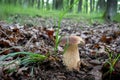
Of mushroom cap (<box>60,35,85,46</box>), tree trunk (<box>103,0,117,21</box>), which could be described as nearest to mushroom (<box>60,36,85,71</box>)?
mushroom cap (<box>60,35,85,46</box>)

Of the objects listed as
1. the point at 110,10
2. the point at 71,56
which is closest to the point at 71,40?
the point at 71,56

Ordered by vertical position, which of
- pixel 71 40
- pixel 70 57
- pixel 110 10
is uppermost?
pixel 110 10

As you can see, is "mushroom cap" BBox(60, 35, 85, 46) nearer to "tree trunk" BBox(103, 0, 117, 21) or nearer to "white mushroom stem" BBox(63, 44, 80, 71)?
"white mushroom stem" BBox(63, 44, 80, 71)

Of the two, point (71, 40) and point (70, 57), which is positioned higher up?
point (71, 40)

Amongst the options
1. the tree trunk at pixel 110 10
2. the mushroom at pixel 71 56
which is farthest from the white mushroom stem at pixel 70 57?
the tree trunk at pixel 110 10

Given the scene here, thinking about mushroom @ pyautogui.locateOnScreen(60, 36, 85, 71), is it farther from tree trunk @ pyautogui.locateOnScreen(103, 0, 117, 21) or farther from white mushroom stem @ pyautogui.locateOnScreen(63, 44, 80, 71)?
tree trunk @ pyautogui.locateOnScreen(103, 0, 117, 21)

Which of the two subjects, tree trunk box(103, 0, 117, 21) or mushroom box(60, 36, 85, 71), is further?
→ tree trunk box(103, 0, 117, 21)

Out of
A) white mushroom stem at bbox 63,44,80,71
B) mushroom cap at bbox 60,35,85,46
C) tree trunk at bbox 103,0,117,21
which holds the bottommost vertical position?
white mushroom stem at bbox 63,44,80,71

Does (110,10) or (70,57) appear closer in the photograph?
(70,57)

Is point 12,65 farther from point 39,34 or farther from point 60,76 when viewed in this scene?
point 39,34

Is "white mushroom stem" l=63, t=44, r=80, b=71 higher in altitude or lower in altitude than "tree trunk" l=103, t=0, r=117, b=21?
lower

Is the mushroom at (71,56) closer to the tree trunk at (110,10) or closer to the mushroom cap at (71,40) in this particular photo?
the mushroom cap at (71,40)

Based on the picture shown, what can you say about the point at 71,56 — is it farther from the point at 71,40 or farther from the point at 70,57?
the point at 71,40

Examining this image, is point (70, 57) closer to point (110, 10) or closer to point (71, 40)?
point (71, 40)
